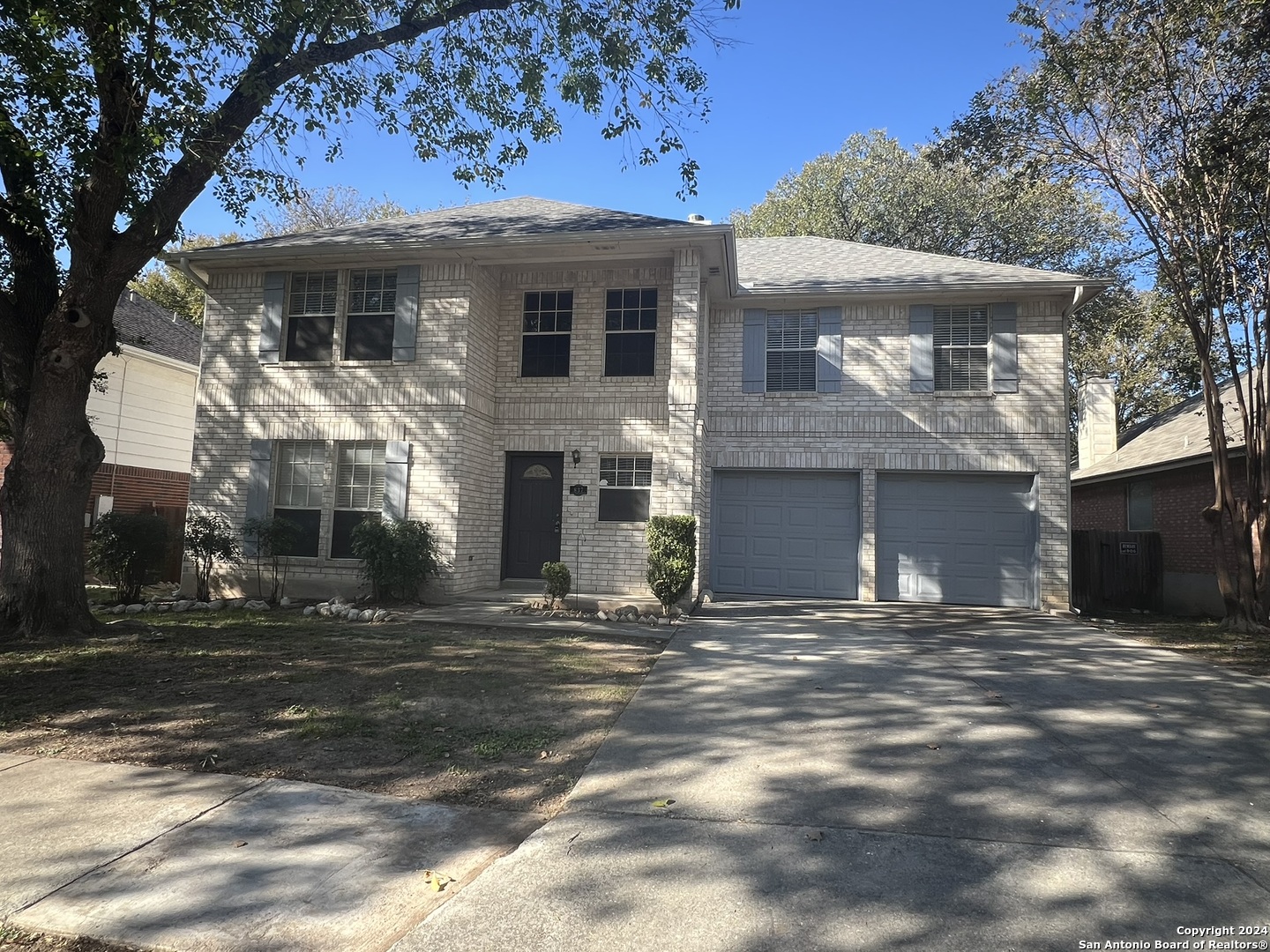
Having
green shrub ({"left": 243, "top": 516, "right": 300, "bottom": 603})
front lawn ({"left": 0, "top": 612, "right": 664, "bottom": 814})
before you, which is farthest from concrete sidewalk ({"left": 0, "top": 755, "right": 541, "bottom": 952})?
green shrub ({"left": 243, "top": 516, "right": 300, "bottom": 603})

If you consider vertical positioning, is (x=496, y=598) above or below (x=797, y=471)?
below

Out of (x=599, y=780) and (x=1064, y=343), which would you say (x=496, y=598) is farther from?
(x=1064, y=343)

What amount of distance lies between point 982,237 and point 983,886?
24.5 metres

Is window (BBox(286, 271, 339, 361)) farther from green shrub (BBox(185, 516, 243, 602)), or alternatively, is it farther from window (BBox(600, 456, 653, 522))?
window (BBox(600, 456, 653, 522))

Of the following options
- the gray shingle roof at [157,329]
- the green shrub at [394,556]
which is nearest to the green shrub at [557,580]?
the green shrub at [394,556]

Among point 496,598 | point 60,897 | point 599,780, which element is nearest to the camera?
point 60,897

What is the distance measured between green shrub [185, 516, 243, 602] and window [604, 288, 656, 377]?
250 inches

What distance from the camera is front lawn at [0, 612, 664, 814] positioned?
4.00m

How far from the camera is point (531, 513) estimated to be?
1180 centimetres

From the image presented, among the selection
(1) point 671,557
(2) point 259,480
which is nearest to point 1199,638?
(1) point 671,557

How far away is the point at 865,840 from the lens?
3.16 metres

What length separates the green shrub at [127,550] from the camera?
944 centimetres

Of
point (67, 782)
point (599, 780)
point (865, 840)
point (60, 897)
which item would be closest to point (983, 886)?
point (865, 840)

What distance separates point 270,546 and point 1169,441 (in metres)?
17.8
